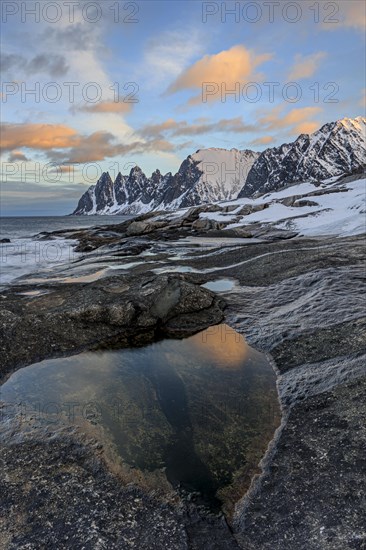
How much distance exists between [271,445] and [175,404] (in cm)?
229

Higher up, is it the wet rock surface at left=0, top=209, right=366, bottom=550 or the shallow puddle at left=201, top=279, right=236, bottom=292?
the shallow puddle at left=201, top=279, right=236, bottom=292

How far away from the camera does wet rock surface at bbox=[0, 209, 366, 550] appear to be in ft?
15.4

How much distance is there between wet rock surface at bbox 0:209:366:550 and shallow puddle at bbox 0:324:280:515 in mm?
371

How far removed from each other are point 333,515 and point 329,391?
3095 millimetres

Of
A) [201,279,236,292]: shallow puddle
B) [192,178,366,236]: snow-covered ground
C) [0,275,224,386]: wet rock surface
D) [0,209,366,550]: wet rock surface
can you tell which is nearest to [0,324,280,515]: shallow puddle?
[0,209,366,550]: wet rock surface

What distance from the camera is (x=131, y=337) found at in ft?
38.8

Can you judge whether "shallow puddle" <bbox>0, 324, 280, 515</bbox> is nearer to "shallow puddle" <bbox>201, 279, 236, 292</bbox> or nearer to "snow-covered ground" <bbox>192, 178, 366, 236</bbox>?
"shallow puddle" <bbox>201, 279, 236, 292</bbox>

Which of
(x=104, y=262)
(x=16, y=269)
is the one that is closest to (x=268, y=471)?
(x=104, y=262)

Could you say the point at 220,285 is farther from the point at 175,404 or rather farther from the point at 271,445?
the point at 271,445

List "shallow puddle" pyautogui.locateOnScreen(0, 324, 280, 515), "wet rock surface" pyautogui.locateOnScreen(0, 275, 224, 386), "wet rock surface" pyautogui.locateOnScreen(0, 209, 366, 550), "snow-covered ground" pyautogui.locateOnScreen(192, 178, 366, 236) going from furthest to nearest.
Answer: "snow-covered ground" pyautogui.locateOnScreen(192, 178, 366, 236)
"wet rock surface" pyautogui.locateOnScreen(0, 275, 224, 386)
"shallow puddle" pyautogui.locateOnScreen(0, 324, 280, 515)
"wet rock surface" pyautogui.locateOnScreen(0, 209, 366, 550)

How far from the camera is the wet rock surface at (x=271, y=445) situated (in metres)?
4.70

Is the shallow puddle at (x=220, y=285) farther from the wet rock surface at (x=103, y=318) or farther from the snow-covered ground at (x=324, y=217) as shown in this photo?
the snow-covered ground at (x=324, y=217)

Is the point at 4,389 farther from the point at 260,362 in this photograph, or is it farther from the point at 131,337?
the point at 260,362

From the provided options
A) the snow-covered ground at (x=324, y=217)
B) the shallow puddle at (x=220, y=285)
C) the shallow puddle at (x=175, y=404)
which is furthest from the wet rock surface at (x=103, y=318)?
the snow-covered ground at (x=324, y=217)
